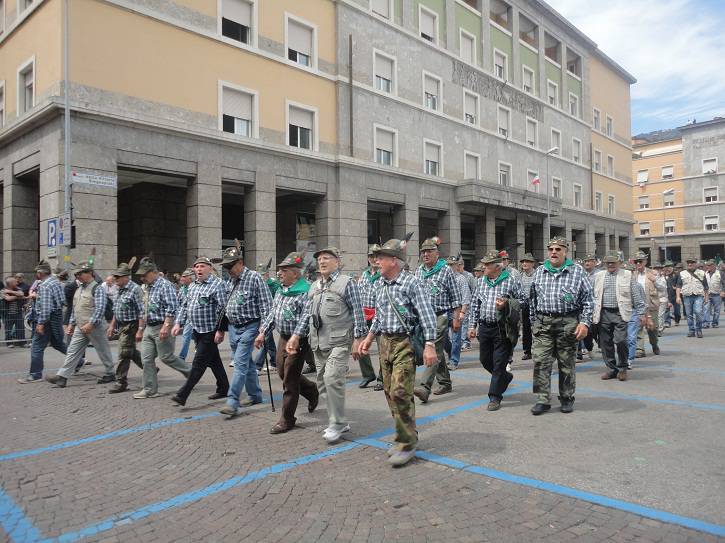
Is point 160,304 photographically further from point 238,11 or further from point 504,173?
point 504,173

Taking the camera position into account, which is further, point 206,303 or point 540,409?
point 206,303

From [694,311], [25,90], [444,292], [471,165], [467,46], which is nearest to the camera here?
[444,292]

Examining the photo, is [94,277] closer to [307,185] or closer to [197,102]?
[197,102]

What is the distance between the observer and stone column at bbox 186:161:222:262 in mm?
17672

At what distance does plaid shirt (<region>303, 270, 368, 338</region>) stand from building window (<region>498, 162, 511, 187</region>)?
87.9 ft

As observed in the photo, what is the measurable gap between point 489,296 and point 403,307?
2.17 meters

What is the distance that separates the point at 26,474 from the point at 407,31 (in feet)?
80.7

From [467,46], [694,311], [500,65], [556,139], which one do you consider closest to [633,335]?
[694,311]

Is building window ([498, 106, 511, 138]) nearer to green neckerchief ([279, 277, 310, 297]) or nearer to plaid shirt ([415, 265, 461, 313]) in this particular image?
plaid shirt ([415, 265, 461, 313])

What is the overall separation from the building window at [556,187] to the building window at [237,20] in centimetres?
2319

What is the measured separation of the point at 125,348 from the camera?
26.0 feet

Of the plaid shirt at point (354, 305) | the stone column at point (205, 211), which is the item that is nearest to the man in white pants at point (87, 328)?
the plaid shirt at point (354, 305)

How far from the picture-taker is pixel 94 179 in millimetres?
15156

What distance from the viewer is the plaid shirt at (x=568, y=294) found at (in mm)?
6152
